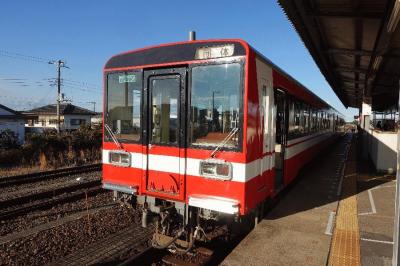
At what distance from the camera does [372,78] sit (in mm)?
16781

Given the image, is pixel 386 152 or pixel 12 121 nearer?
pixel 386 152

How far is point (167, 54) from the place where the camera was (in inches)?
239

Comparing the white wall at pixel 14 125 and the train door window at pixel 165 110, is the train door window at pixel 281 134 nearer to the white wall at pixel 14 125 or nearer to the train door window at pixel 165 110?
the train door window at pixel 165 110

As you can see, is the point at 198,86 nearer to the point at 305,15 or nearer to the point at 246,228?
the point at 246,228

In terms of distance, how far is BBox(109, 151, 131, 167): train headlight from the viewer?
6.50 meters

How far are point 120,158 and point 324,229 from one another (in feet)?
13.1

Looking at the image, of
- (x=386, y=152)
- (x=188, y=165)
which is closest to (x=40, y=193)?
(x=188, y=165)

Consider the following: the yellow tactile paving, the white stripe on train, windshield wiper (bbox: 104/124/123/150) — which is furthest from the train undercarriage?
the yellow tactile paving

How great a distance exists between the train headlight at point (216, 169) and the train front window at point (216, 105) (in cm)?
28

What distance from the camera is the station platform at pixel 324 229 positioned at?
5.42m

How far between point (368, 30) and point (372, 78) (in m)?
7.23

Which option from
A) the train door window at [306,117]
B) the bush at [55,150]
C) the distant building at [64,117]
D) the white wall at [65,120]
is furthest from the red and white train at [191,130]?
the distant building at [64,117]

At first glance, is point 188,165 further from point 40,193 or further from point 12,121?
point 12,121

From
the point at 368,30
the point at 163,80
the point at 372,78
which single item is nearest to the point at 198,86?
the point at 163,80
